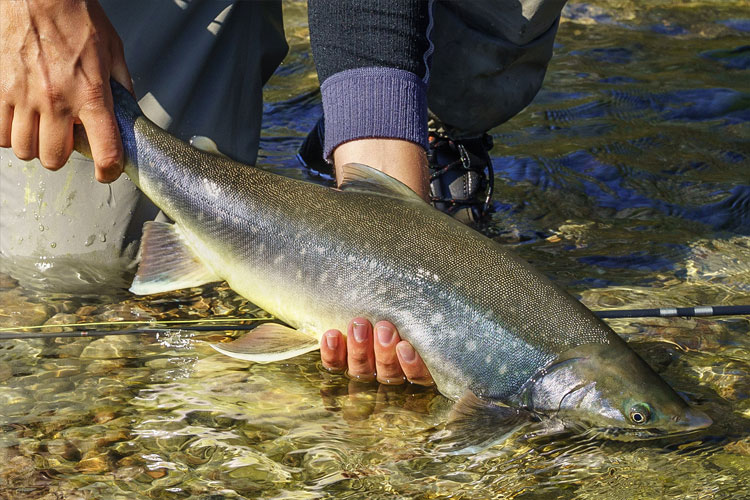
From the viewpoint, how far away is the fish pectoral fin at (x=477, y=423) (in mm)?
2291

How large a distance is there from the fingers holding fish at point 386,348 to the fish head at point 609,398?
0.38 m

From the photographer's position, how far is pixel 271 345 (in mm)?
2637

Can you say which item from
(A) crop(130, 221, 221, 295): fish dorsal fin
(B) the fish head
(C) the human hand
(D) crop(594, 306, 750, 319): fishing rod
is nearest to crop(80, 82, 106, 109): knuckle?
(C) the human hand

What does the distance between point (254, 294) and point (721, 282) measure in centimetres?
173

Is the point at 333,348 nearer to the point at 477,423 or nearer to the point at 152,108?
the point at 477,423

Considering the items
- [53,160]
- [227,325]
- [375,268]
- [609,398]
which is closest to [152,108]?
[53,160]

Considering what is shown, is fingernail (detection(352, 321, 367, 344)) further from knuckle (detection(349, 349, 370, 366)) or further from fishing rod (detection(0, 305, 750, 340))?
fishing rod (detection(0, 305, 750, 340))

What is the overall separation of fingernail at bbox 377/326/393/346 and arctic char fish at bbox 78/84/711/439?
1.7 inches

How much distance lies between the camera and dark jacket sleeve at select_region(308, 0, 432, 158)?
283 cm

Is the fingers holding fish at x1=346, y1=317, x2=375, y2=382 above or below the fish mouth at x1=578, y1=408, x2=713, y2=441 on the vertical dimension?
above

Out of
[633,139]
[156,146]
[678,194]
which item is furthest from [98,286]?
[633,139]

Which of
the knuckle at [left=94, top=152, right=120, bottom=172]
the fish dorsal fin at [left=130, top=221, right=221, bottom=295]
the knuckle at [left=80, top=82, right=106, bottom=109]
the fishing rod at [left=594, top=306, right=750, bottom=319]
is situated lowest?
the fishing rod at [left=594, top=306, right=750, bottom=319]

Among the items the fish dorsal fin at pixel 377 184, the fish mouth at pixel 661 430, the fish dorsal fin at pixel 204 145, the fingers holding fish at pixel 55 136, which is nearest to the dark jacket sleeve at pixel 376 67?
the fish dorsal fin at pixel 377 184

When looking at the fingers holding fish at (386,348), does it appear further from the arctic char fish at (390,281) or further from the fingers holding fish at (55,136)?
the fingers holding fish at (55,136)
